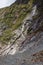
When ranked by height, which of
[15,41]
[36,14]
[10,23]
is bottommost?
[15,41]

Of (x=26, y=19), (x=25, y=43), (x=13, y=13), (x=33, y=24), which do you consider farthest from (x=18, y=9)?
(x=25, y=43)

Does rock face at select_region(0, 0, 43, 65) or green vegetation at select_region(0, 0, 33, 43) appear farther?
green vegetation at select_region(0, 0, 33, 43)

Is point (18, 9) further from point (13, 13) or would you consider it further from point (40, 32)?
point (40, 32)

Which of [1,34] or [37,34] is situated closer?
[37,34]

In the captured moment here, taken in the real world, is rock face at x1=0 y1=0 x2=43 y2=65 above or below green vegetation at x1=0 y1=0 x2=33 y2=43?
below

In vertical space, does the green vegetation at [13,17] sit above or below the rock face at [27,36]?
above

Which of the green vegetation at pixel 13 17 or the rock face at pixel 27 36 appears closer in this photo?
the rock face at pixel 27 36

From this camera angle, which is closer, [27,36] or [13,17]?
[27,36]

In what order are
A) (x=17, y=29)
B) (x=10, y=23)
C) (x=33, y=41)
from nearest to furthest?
(x=33, y=41) → (x=17, y=29) → (x=10, y=23)

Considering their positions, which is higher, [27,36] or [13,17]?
[13,17]

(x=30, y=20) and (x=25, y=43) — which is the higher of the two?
(x=30, y=20)

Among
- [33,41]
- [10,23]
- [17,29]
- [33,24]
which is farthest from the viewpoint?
[10,23]
